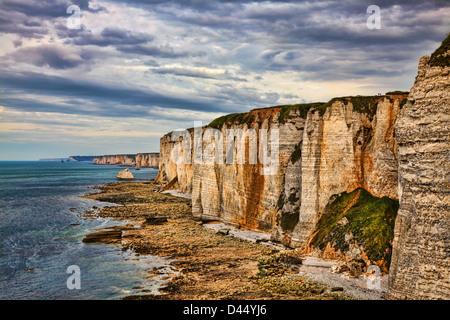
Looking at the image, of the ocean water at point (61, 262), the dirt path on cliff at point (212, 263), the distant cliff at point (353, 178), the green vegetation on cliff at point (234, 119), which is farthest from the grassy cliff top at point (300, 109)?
the ocean water at point (61, 262)

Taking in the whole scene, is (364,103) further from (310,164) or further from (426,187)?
(426,187)

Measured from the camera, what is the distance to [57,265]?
30.2 metres

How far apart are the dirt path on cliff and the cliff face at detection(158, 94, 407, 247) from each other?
181 inches

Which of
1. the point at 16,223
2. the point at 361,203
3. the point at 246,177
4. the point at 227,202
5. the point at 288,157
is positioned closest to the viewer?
the point at 361,203

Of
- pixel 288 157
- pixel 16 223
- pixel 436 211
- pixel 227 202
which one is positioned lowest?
pixel 16 223

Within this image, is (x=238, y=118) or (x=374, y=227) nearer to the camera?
(x=374, y=227)

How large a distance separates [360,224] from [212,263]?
12.4 m

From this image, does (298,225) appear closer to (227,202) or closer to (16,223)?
(227,202)

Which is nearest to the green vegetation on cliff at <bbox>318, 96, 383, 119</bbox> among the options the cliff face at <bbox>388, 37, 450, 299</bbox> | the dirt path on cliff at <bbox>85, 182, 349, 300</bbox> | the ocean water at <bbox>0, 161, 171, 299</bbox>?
the cliff face at <bbox>388, 37, 450, 299</bbox>

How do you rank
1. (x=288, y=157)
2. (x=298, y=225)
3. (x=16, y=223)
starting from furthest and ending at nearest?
(x=16, y=223)
(x=288, y=157)
(x=298, y=225)

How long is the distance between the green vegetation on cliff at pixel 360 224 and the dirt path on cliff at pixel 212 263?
3.94 meters

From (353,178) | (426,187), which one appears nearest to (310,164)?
(353,178)

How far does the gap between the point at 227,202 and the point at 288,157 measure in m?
12.0
